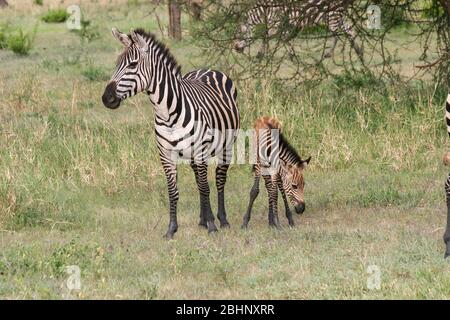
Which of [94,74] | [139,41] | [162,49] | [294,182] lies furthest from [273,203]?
[94,74]

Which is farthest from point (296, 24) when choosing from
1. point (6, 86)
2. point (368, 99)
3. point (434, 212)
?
point (6, 86)

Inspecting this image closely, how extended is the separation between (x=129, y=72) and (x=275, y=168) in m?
1.78

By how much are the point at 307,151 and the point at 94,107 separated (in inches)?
172

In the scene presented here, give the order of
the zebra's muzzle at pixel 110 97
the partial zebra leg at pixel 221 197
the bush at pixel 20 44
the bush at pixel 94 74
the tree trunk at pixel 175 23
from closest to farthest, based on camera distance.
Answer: the zebra's muzzle at pixel 110 97 → the partial zebra leg at pixel 221 197 → the bush at pixel 94 74 → the bush at pixel 20 44 → the tree trunk at pixel 175 23

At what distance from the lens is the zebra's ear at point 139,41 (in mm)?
8523

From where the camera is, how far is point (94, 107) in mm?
14680

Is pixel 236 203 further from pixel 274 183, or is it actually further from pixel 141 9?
pixel 141 9

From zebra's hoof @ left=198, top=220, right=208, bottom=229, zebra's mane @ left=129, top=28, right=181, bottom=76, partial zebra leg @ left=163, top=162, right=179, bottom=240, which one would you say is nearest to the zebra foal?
zebra's hoof @ left=198, top=220, right=208, bottom=229

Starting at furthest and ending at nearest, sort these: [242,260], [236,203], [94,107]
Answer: [94,107], [236,203], [242,260]

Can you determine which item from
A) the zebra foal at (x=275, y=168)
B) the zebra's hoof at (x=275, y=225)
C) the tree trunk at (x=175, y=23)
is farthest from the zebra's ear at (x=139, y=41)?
the tree trunk at (x=175, y=23)

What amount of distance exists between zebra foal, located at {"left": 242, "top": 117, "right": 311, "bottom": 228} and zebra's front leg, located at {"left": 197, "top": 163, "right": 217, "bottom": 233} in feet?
1.29

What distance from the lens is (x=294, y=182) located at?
935 cm

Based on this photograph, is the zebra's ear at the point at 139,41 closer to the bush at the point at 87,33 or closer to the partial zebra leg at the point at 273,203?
the partial zebra leg at the point at 273,203

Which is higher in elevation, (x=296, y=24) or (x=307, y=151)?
(x=296, y=24)
